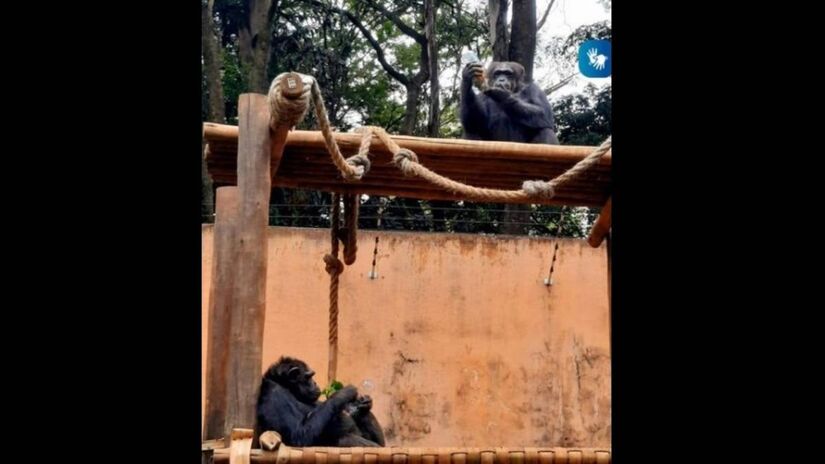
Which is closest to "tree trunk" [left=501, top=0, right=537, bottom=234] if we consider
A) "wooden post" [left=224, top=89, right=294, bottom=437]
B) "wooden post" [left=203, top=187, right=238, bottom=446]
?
"wooden post" [left=224, top=89, right=294, bottom=437]

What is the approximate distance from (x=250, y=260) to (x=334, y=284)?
1.74 metres

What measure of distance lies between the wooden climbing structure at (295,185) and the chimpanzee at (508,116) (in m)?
2.63

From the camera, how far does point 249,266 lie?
480 cm

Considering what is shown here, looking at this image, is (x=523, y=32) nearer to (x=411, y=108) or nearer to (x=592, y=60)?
(x=411, y=108)

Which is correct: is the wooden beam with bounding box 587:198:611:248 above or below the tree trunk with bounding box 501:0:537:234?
below

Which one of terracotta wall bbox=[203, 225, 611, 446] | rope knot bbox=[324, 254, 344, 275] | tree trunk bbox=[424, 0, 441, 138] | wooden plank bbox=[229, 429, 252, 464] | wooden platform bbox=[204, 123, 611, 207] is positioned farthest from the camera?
tree trunk bbox=[424, 0, 441, 138]

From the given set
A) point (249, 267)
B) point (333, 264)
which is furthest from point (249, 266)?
point (333, 264)

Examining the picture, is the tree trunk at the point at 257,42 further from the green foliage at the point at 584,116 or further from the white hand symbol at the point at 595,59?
the white hand symbol at the point at 595,59

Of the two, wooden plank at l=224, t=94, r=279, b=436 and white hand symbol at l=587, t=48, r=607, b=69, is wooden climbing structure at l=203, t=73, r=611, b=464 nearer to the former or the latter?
wooden plank at l=224, t=94, r=279, b=436

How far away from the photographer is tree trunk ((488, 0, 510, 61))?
13.3 m

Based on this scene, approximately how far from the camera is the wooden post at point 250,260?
459cm
